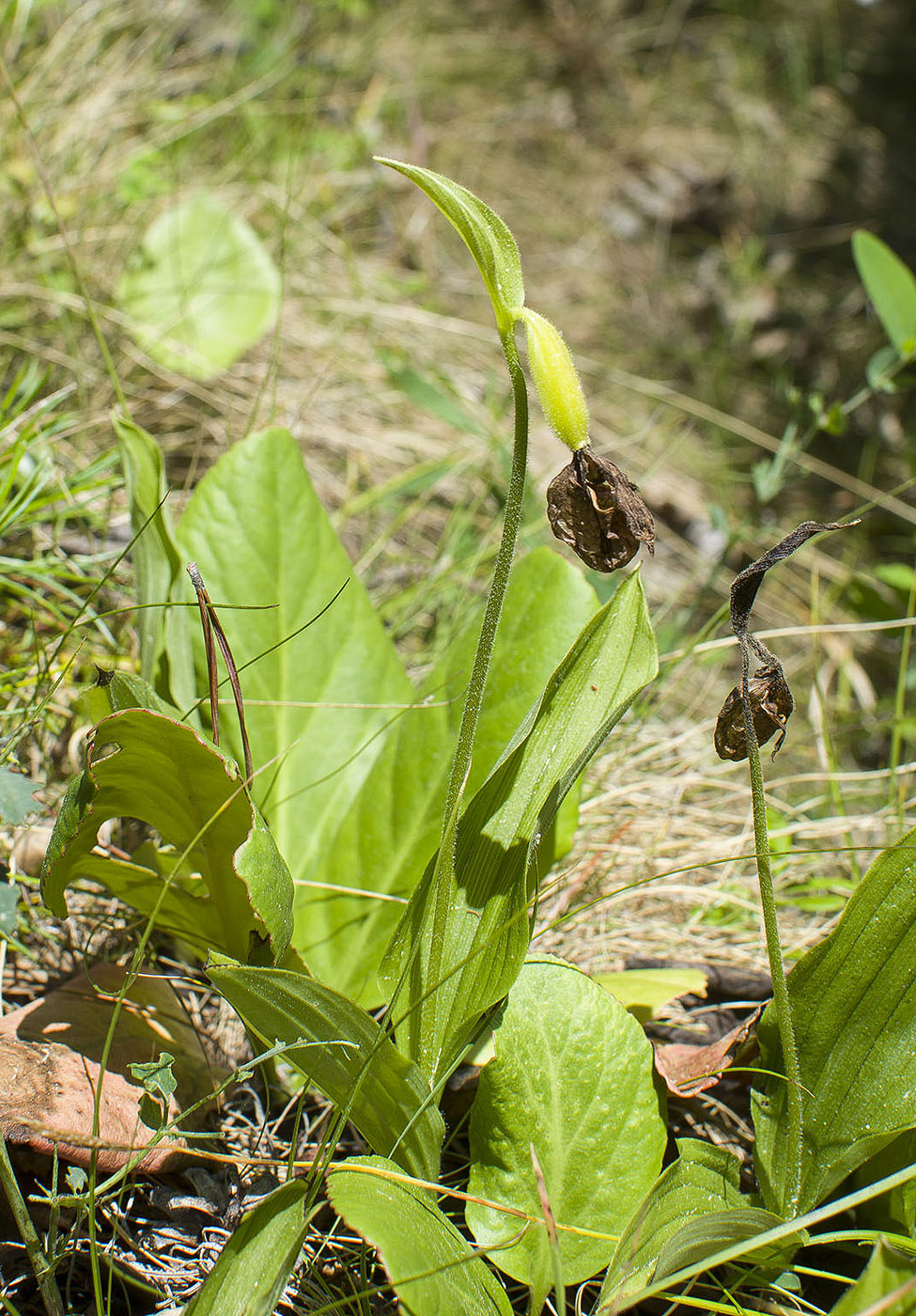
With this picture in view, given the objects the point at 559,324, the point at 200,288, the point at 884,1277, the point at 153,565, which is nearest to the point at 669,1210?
the point at 884,1277

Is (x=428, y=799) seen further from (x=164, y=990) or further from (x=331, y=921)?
(x=164, y=990)

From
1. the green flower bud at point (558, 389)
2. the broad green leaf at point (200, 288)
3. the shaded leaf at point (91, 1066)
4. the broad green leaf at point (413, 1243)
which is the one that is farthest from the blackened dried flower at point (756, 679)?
the broad green leaf at point (200, 288)

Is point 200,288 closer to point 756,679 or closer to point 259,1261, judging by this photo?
point 756,679

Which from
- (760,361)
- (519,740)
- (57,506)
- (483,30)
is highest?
(483,30)

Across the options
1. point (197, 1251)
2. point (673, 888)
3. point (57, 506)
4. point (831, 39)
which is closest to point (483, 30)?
point (831, 39)

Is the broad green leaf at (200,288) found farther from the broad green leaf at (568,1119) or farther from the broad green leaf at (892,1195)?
the broad green leaf at (892,1195)

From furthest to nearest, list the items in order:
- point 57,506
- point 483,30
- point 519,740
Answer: point 483,30 → point 57,506 → point 519,740

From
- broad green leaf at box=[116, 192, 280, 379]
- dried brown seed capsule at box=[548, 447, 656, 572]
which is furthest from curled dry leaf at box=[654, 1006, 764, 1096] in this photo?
broad green leaf at box=[116, 192, 280, 379]
